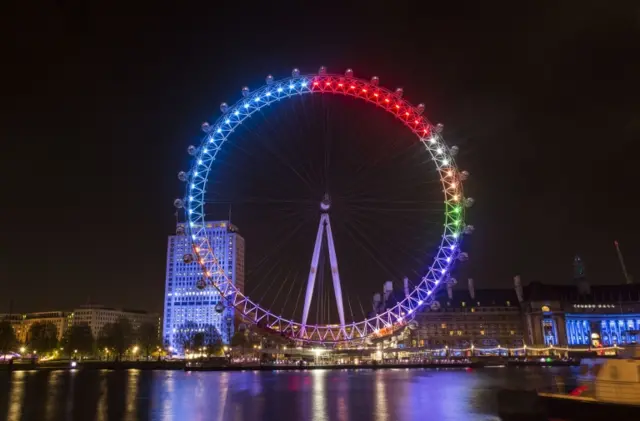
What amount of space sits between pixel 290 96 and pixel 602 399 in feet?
103

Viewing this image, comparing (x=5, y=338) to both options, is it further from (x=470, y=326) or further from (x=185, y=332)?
(x=470, y=326)

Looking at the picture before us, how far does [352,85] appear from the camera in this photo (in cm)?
4038

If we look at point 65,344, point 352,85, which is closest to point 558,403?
point 352,85

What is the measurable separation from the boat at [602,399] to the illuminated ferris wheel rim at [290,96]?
24422 mm

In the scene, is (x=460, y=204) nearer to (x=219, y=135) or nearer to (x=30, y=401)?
(x=219, y=135)

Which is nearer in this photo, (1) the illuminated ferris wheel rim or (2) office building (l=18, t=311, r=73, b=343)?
(1) the illuminated ferris wheel rim

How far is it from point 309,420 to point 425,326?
9895 centimetres

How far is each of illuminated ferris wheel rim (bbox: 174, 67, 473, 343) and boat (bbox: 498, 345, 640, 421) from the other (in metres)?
24.4

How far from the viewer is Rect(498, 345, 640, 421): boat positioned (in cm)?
1416

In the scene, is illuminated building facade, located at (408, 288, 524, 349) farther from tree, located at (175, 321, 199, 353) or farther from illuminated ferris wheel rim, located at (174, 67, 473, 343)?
illuminated ferris wheel rim, located at (174, 67, 473, 343)

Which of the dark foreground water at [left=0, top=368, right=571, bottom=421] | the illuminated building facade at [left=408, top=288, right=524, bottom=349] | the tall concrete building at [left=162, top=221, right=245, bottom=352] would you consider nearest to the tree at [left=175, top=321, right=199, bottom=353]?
the tall concrete building at [left=162, top=221, right=245, bottom=352]

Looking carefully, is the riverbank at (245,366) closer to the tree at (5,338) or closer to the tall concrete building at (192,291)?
the tree at (5,338)

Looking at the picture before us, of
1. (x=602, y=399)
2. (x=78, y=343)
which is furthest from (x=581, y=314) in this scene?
(x=602, y=399)

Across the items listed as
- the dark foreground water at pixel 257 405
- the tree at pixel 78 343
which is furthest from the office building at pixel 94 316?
the dark foreground water at pixel 257 405
